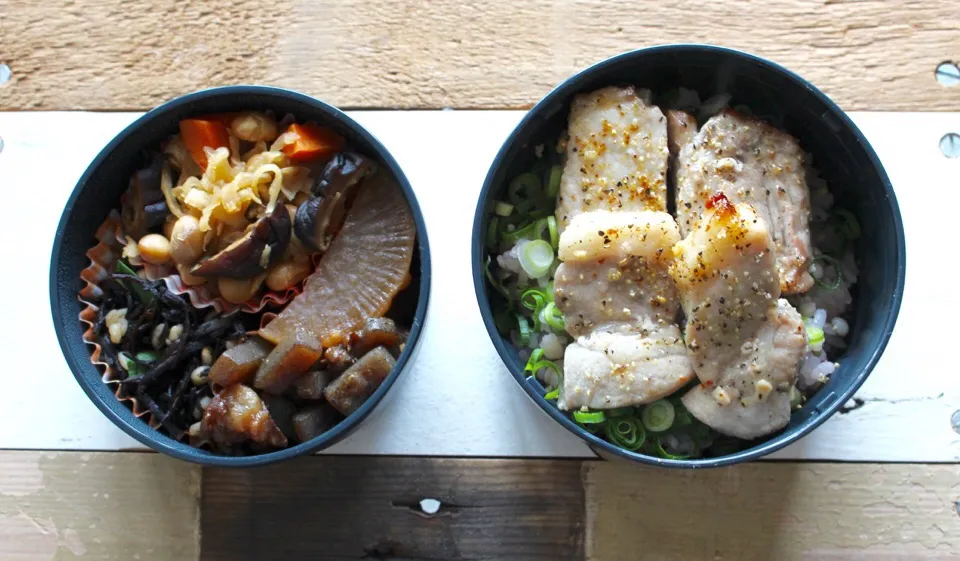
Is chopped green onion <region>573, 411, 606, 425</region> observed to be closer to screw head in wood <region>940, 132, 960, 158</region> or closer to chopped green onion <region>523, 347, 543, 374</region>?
chopped green onion <region>523, 347, 543, 374</region>

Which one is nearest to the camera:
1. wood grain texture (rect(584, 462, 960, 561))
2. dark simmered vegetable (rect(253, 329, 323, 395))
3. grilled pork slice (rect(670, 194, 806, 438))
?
grilled pork slice (rect(670, 194, 806, 438))

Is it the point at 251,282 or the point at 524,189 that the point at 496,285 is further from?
the point at 251,282

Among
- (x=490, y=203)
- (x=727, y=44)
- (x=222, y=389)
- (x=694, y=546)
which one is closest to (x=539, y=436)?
(x=694, y=546)

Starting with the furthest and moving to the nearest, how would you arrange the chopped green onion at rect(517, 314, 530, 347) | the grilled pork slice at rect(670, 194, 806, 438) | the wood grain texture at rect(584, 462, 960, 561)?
the wood grain texture at rect(584, 462, 960, 561) < the chopped green onion at rect(517, 314, 530, 347) < the grilled pork slice at rect(670, 194, 806, 438)

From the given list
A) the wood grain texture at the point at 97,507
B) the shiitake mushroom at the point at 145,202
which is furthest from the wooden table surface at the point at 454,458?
the shiitake mushroom at the point at 145,202

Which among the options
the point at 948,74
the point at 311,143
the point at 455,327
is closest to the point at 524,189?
the point at 455,327

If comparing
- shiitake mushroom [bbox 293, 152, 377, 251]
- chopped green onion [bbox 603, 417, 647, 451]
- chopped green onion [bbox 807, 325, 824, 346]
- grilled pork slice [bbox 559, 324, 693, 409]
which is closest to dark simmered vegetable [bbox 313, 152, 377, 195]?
shiitake mushroom [bbox 293, 152, 377, 251]

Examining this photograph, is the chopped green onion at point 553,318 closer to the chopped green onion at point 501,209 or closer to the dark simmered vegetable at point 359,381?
the chopped green onion at point 501,209

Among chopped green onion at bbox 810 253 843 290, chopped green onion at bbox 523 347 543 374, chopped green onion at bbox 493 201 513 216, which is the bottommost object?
chopped green onion at bbox 523 347 543 374
